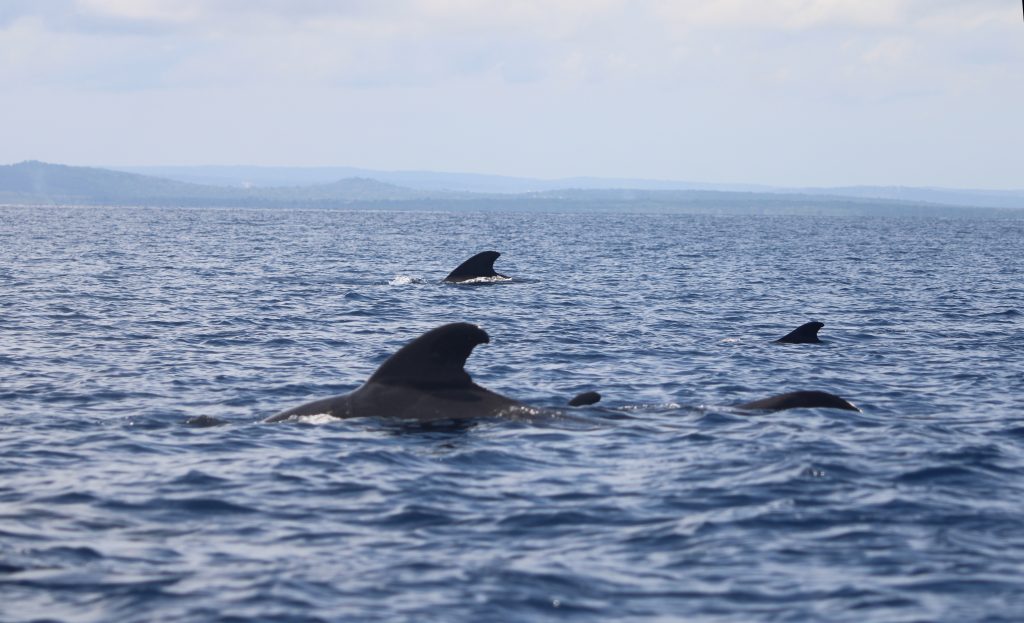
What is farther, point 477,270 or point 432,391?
point 477,270

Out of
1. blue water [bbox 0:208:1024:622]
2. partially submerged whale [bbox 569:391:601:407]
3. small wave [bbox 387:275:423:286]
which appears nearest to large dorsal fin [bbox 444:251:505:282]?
small wave [bbox 387:275:423:286]

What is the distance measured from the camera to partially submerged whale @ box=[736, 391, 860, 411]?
17.0 metres

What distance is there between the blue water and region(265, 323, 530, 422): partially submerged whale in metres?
0.31

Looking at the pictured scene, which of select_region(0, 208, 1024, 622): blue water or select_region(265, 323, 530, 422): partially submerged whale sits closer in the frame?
select_region(0, 208, 1024, 622): blue water

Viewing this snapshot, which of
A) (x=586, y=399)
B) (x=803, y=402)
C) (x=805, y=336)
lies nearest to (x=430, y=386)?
(x=586, y=399)

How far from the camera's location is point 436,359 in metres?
16.1

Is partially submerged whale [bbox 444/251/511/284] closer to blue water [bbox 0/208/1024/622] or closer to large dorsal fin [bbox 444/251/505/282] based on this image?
large dorsal fin [bbox 444/251/505/282]

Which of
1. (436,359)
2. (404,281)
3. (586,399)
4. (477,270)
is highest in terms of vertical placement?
(436,359)

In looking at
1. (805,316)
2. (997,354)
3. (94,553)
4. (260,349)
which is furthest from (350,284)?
(94,553)

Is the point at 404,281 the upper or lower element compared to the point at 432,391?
lower

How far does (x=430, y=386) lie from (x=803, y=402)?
14.7ft

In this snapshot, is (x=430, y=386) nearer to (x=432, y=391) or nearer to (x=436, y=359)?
(x=432, y=391)

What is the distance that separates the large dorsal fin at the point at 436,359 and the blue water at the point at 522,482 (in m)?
0.60

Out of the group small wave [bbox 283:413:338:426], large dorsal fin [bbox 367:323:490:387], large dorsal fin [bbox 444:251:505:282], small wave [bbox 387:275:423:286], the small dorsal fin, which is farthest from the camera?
small wave [bbox 387:275:423:286]
